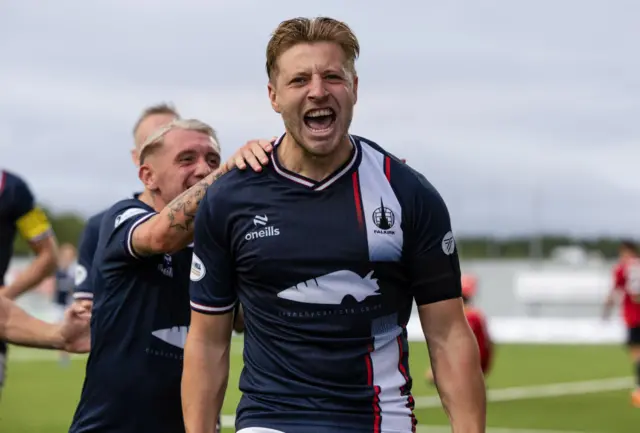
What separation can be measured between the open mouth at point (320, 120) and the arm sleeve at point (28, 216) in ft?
16.3

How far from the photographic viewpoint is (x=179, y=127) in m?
5.80

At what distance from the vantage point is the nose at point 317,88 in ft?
14.6

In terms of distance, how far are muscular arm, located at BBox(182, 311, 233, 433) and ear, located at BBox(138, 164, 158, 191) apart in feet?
4.10

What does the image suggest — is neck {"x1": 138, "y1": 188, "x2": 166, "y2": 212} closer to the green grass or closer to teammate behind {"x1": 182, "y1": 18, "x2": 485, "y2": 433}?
teammate behind {"x1": 182, "y1": 18, "x2": 485, "y2": 433}

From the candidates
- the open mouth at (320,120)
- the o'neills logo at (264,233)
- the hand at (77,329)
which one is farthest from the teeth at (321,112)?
the hand at (77,329)

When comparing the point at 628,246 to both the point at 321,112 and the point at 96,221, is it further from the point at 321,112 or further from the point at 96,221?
the point at 321,112

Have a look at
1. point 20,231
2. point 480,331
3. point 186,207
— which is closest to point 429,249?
point 186,207

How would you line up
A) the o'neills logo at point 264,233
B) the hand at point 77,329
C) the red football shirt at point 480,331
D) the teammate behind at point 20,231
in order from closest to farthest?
the o'neills logo at point 264,233
the hand at point 77,329
the teammate behind at point 20,231
the red football shirt at point 480,331

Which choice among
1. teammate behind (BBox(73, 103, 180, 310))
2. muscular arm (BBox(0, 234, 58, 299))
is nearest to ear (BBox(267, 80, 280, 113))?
teammate behind (BBox(73, 103, 180, 310))

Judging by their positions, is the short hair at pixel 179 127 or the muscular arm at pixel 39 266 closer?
the short hair at pixel 179 127

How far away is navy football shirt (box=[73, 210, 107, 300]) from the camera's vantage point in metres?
8.36

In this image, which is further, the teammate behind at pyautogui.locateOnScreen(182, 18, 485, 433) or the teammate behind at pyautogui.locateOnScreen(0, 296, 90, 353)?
the teammate behind at pyautogui.locateOnScreen(0, 296, 90, 353)

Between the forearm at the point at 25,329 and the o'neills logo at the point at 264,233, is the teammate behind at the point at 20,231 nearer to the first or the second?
the forearm at the point at 25,329

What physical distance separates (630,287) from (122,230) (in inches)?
671
